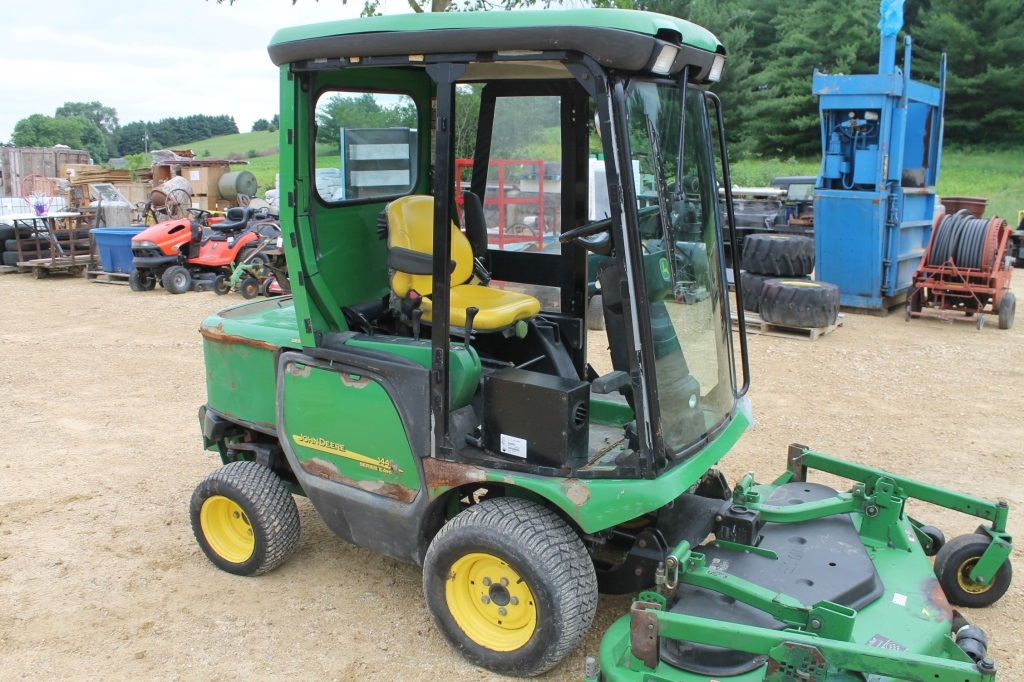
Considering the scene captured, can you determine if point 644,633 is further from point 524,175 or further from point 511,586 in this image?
point 524,175

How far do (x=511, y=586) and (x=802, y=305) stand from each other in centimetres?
652

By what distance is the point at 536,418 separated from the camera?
333 cm

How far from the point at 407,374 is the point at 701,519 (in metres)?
1.31

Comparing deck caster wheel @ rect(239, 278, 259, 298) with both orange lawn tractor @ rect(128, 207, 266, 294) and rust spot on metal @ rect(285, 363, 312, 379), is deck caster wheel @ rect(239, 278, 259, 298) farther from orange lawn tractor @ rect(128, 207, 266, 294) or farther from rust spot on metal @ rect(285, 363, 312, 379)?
rust spot on metal @ rect(285, 363, 312, 379)

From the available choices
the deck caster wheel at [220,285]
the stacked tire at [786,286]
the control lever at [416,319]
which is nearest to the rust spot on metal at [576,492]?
the control lever at [416,319]

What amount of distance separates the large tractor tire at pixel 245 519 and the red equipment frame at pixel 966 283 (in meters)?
8.03

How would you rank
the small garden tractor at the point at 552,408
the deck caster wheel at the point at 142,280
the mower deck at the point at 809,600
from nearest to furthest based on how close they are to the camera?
the mower deck at the point at 809,600, the small garden tractor at the point at 552,408, the deck caster wheel at the point at 142,280

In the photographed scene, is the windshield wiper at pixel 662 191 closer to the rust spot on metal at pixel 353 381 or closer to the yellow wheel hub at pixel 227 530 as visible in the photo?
the rust spot on metal at pixel 353 381

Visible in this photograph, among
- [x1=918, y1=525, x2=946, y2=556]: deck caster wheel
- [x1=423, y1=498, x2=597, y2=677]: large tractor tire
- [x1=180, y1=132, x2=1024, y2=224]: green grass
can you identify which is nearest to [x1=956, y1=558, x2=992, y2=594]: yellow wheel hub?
[x1=918, y1=525, x2=946, y2=556]: deck caster wheel

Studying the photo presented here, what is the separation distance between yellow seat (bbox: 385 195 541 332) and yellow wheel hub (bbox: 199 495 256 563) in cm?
132

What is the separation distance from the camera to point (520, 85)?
4316 mm

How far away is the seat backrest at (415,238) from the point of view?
13.2 feet

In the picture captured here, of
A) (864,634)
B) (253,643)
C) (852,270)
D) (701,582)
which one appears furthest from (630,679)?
(852,270)

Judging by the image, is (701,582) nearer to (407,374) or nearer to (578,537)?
(578,537)
